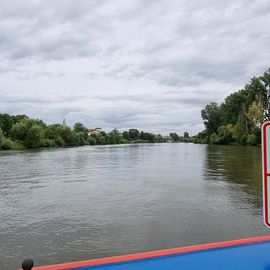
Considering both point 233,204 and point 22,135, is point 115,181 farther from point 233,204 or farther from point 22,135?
point 22,135

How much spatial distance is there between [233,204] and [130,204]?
327 centimetres

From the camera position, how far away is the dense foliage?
213 feet

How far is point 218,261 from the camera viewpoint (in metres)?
3.02

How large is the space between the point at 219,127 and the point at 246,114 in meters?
20.5

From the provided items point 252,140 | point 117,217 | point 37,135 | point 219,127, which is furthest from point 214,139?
point 117,217

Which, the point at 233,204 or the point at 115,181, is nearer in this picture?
the point at 233,204

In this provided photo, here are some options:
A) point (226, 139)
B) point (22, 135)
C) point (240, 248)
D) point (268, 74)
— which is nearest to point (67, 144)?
point (22, 135)

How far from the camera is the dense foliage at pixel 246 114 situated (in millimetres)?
64812

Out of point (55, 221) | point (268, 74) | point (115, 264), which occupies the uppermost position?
point (268, 74)

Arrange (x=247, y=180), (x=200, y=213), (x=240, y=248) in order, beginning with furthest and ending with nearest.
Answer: (x=247, y=180) < (x=200, y=213) < (x=240, y=248)

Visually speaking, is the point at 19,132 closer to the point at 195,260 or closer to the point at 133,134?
the point at 195,260

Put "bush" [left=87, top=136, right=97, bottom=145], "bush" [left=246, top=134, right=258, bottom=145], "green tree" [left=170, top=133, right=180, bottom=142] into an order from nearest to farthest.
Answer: "bush" [left=246, top=134, right=258, bottom=145], "bush" [left=87, top=136, right=97, bottom=145], "green tree" [left=170, top=133, right=180, bottom=142]

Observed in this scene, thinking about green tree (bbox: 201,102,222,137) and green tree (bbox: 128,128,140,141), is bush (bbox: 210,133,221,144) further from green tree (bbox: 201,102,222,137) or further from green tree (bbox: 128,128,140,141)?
green tree (bbox: 128,128,140,141)

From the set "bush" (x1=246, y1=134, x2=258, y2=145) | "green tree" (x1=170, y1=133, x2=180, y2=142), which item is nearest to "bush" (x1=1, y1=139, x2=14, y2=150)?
"bush" (x1=246, y1=134, x2=258, y2=145)
